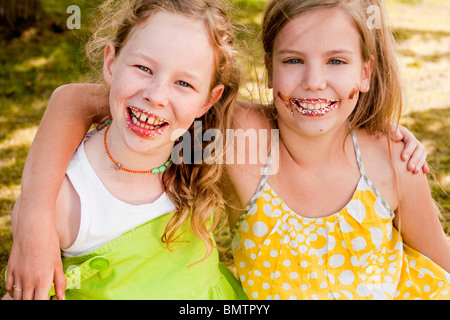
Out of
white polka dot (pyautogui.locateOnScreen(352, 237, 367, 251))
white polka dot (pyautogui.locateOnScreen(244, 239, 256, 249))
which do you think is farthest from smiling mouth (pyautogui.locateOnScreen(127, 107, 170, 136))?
white polka dot (pyautogui.locateOnScreen(352, 237, 367, 251))

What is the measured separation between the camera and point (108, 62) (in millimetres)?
1947

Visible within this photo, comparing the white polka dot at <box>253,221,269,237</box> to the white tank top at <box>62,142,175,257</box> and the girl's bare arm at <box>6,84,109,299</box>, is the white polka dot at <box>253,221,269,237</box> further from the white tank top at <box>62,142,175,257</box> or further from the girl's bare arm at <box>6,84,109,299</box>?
the girl's bare arm at <box>6,84,109,299</box>

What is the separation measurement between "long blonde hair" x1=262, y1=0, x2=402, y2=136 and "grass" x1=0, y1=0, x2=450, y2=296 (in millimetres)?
133

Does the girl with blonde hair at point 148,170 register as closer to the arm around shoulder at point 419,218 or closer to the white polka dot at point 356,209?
the white polka dot at point 356,209

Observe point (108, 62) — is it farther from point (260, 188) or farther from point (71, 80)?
point (71, 80)

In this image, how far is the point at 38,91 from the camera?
13.9 ft

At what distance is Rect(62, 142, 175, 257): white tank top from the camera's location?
1901 millimetres

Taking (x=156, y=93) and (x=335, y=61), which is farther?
(x=335, y=61)

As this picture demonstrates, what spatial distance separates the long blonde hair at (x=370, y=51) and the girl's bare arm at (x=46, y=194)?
71cm

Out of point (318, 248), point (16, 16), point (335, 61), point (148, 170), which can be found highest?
point (335, 61)

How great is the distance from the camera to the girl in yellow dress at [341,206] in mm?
2119

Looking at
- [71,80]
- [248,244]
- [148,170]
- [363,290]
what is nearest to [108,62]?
[148,170]

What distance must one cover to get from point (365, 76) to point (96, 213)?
1.11 metres

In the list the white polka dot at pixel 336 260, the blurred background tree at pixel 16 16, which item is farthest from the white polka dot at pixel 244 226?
the blurred background tree at pixel 16 16
